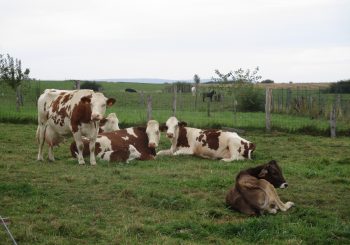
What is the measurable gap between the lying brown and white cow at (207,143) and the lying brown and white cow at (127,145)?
78 cm

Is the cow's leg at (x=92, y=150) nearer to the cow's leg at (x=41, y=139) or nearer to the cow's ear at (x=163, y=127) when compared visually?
the cow's leg at (x=41, y=139)

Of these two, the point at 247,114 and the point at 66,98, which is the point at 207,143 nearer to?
the point at 66,98

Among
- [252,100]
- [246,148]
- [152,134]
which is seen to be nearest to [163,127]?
[152,134]

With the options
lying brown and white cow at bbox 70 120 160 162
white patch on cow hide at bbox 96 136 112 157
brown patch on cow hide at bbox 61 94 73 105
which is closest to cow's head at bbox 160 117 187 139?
lying brown and white cow at bbox 70 120 160 162

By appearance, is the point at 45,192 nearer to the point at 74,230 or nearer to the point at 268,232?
the point at 74,230

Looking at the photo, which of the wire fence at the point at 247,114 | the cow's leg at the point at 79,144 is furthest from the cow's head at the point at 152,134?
the wire fence at the point at 247,114

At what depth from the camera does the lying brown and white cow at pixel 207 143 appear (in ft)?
44.7

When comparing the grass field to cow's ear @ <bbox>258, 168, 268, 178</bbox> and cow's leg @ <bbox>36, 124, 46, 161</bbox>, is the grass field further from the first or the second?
cow's ear @ <bbox>258, 168, 268, 178</bbox>

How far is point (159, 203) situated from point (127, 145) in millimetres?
5204

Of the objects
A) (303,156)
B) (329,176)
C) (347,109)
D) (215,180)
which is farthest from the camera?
(347,109)

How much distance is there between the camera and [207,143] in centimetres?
1417

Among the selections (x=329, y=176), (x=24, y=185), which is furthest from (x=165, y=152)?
(x=24, y=185)

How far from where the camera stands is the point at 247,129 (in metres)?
21.1

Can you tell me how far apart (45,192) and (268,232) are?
404 cm
